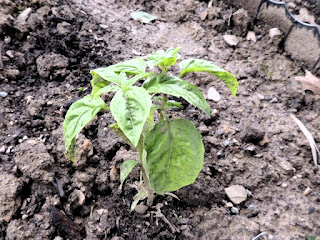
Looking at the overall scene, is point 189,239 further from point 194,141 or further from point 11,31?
point 11,31

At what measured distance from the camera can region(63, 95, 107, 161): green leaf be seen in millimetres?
1120

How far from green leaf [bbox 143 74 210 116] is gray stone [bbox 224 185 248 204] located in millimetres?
855

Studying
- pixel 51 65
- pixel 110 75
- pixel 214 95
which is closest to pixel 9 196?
pixel 110 75

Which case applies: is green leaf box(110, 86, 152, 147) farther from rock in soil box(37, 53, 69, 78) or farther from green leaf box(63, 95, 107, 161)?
rock in soil box(37, 53, 69, 78)

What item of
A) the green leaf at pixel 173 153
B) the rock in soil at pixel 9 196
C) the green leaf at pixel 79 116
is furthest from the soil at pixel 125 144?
the green leaf at pixel 79 116

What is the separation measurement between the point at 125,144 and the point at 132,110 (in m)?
1.00

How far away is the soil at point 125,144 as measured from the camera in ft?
5.51

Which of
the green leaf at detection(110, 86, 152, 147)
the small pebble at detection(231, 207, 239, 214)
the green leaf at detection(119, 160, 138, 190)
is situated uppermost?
the green leaf at detection(110, 86, 152, 147)

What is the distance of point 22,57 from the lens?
2404mm

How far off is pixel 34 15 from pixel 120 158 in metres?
1.81

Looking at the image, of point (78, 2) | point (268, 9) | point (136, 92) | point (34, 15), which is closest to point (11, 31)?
point (34, 15)

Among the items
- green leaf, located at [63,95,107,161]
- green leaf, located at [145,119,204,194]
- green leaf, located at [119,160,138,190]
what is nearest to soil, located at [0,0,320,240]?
green leaf, located at [119,160,138,190]

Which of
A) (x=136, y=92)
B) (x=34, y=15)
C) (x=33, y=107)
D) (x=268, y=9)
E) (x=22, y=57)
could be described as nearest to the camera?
(x=136, y=92)

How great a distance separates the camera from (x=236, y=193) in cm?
184
